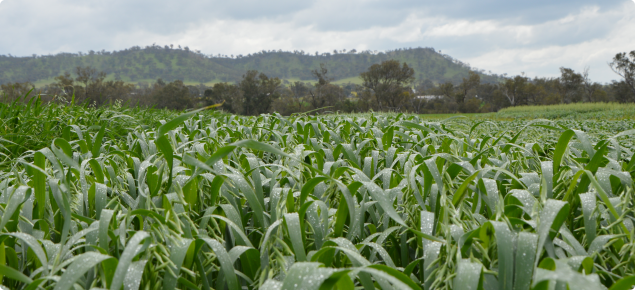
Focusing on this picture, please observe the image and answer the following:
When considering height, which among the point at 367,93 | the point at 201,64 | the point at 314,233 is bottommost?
the point at 314,233

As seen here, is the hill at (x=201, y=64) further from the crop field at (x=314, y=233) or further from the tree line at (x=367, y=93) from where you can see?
the crop field at (x=314, y=233)

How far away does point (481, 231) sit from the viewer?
2.74ft

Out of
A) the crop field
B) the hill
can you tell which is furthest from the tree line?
the hill

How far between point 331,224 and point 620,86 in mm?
73463

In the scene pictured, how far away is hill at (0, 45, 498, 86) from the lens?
12462 cm

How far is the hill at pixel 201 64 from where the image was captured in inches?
4906

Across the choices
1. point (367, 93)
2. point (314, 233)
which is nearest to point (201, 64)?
point (367, 93)

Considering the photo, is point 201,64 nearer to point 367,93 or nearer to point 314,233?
point 367,93

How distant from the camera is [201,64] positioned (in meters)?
145

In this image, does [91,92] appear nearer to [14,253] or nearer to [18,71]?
[14,253]

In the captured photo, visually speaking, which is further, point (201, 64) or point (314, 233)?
point (201, 64)

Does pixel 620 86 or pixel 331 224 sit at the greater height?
pixel 620 86

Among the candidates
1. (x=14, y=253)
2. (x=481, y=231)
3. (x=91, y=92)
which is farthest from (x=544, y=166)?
(x=91, y=92)

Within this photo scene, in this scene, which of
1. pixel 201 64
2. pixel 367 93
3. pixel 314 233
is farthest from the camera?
pixel 201 64
